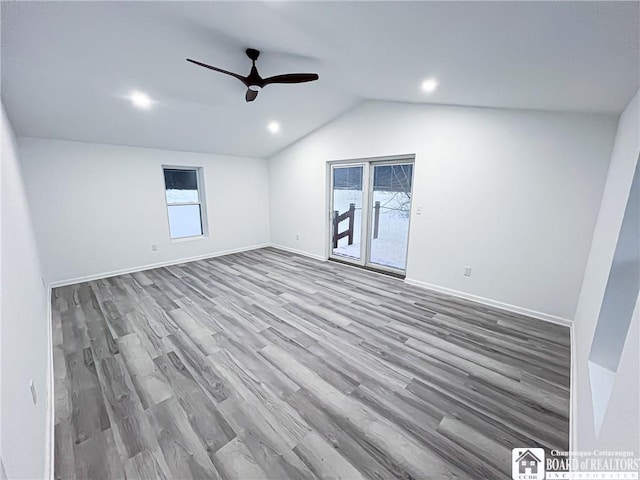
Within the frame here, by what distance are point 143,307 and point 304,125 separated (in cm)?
369

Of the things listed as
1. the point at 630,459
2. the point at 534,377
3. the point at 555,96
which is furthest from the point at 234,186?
the point at 630,459

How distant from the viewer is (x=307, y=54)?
2426 millimetres

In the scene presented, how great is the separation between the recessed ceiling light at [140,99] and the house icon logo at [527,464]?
454cm

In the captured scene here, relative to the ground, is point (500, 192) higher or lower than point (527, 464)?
higher

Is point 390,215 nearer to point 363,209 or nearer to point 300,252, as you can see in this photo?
point 363,209

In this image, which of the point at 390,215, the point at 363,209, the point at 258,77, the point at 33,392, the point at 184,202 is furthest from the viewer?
the point at 184,202

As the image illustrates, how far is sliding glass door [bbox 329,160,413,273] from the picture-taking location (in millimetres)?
4129

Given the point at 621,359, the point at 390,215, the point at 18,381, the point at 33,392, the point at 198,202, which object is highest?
the point at 198,202

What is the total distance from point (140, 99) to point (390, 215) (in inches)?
149

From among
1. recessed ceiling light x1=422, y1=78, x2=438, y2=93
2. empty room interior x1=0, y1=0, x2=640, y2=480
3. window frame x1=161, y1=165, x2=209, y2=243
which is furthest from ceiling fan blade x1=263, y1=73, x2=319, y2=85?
window frame x1=161, y1=165, x2=209, y2=243

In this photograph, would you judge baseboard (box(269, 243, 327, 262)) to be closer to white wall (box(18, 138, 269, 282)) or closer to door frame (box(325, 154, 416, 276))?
door frame (box(325, 154, 416, 276))

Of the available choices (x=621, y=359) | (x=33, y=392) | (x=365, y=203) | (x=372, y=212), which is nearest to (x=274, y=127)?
(x=365, y=203)

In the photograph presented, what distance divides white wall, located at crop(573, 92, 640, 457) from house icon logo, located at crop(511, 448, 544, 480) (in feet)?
0.71

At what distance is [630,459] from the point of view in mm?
763
